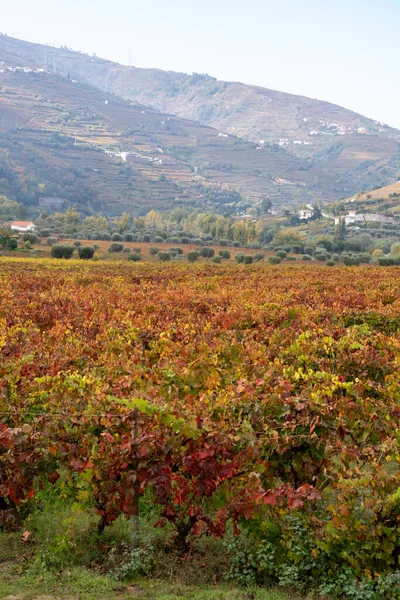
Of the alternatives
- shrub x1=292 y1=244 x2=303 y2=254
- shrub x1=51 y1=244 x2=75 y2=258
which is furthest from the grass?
shrub x1=292 y1=244 x2=303 y2=254

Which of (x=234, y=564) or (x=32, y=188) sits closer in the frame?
(x=234, y=564)

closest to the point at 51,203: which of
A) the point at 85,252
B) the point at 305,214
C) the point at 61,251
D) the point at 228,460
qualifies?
the point at 305,214

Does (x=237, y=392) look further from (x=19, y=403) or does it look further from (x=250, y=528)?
(x=19, y=403)

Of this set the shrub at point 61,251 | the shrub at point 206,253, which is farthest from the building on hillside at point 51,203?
the shrub at point 61,251

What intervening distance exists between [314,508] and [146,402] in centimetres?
188

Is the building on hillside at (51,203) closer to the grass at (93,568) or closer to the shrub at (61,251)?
the shrub at (61,251)

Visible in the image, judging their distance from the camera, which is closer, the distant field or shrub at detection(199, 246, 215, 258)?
the distant field

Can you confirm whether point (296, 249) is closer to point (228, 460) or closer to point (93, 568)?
point (228, 460)

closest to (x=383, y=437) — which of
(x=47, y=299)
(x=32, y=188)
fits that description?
(x=47, y=299)

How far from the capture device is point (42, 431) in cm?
598

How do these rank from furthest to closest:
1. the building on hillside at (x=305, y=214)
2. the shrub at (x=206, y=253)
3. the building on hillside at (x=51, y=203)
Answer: the building on hillside at (x=51, y=203) < the building on hillside at (x=305, y=214) < the shrub at (x=206, y=253)

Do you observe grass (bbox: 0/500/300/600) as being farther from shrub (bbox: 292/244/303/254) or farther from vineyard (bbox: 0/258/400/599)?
shrub (bbox: 292/244/303/254)

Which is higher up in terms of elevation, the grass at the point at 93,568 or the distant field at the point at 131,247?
the grass at the point at 93,568

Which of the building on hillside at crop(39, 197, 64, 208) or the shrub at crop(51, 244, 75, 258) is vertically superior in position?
the shrub at crop(51, 244, 75, 258)
